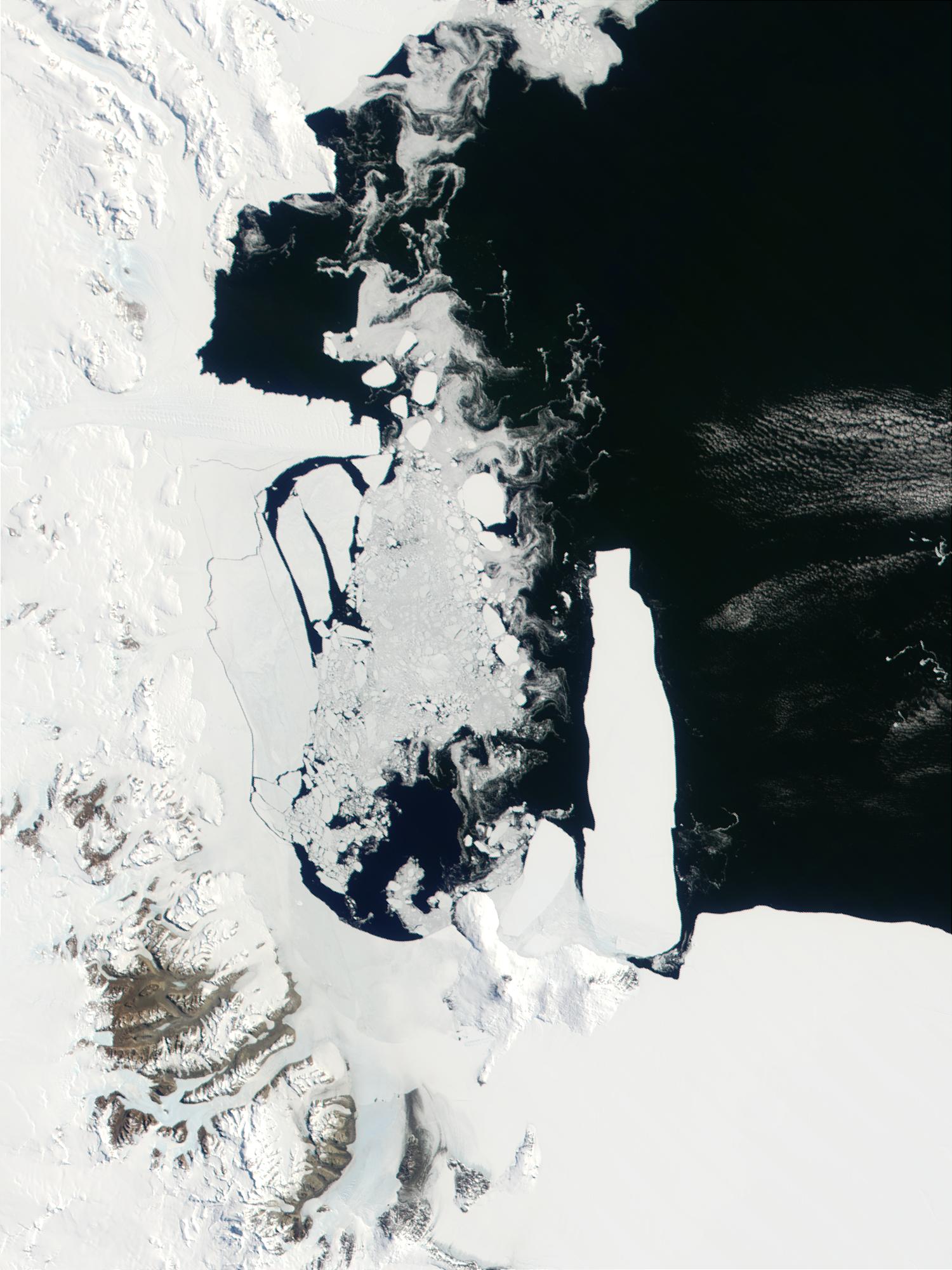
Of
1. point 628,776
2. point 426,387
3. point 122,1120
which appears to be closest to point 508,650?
point 628,776

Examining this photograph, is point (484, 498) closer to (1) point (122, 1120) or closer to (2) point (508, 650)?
(2) point (508, 650)

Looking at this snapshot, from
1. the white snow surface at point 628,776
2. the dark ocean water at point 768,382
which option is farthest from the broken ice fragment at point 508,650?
the dark ocean water at point 768,382

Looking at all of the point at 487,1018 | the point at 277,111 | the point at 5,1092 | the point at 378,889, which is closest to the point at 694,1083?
the point at 487,1018

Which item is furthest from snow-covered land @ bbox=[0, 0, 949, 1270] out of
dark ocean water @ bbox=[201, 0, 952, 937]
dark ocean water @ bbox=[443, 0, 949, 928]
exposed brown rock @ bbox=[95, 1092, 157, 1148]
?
dark ocean water @ bbox=[443, 0, 949, 928]

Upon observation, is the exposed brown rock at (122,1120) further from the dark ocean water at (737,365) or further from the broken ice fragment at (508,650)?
the broken ice fragment at (508,650)

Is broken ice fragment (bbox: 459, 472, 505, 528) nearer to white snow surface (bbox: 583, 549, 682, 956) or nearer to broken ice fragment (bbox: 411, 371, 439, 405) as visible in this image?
broken ice fragment (bbox: 411, 371, 439, 405)

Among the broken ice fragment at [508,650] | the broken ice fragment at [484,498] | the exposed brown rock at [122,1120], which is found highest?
the broken ice fragment at [484,498]
